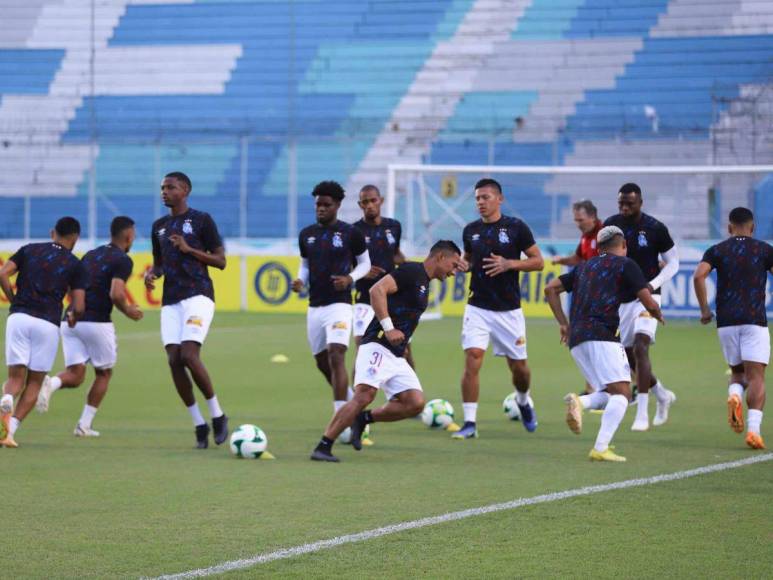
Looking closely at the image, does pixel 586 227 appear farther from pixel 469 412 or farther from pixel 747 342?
pixel 747 342

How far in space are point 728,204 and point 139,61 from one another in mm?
18600

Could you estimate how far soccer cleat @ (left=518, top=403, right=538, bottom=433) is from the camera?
1224cm

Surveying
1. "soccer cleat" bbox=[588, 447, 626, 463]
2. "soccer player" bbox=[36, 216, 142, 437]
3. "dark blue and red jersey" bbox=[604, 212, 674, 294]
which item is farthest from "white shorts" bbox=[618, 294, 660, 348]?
"soccer player" bbox=[36, 216, 142, 437]

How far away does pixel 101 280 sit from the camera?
12.0 metres

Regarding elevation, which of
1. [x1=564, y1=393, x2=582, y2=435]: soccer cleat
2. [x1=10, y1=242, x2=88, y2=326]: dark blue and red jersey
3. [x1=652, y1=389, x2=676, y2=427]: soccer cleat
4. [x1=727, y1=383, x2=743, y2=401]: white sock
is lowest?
[x1=652, y1=389, x2=676, y2=427]: soccer cleat

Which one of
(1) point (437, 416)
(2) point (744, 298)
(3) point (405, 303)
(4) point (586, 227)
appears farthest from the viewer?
(4) point (586, 227)

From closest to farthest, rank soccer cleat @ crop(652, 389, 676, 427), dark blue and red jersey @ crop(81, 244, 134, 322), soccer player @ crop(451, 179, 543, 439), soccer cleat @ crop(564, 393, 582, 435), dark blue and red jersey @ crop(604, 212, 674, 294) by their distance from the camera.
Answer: soccer cleat @ crop(564, 393, 582, 435)
soccer player @ crop(451, 179, 543, 439)
dark blue and red jersey @ crop(81, 244, 134, 322)
dark blue and red jersey @ crop(604, 212, 674, 294)
soccer cleat @ crop(652, 389, 676, 427)

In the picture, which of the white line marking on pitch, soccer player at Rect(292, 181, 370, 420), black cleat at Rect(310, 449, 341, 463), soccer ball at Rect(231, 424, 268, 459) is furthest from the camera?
soccer player at Rect(292, 181, 370, 420)

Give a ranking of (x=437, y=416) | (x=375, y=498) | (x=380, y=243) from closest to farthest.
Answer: (x=375, y=498)
(x=437, y=416)
(x=380, y=243)

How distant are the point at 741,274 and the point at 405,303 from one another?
293 centimetres

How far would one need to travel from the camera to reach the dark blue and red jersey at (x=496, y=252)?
474 inches

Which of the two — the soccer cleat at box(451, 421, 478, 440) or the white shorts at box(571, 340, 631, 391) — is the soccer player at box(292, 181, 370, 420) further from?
the white shorts at box(571, 340, 631, 391)

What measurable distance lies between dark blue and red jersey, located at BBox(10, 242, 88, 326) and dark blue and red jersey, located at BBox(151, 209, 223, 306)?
2.35 feet

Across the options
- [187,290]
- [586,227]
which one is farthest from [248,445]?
[586,227]
